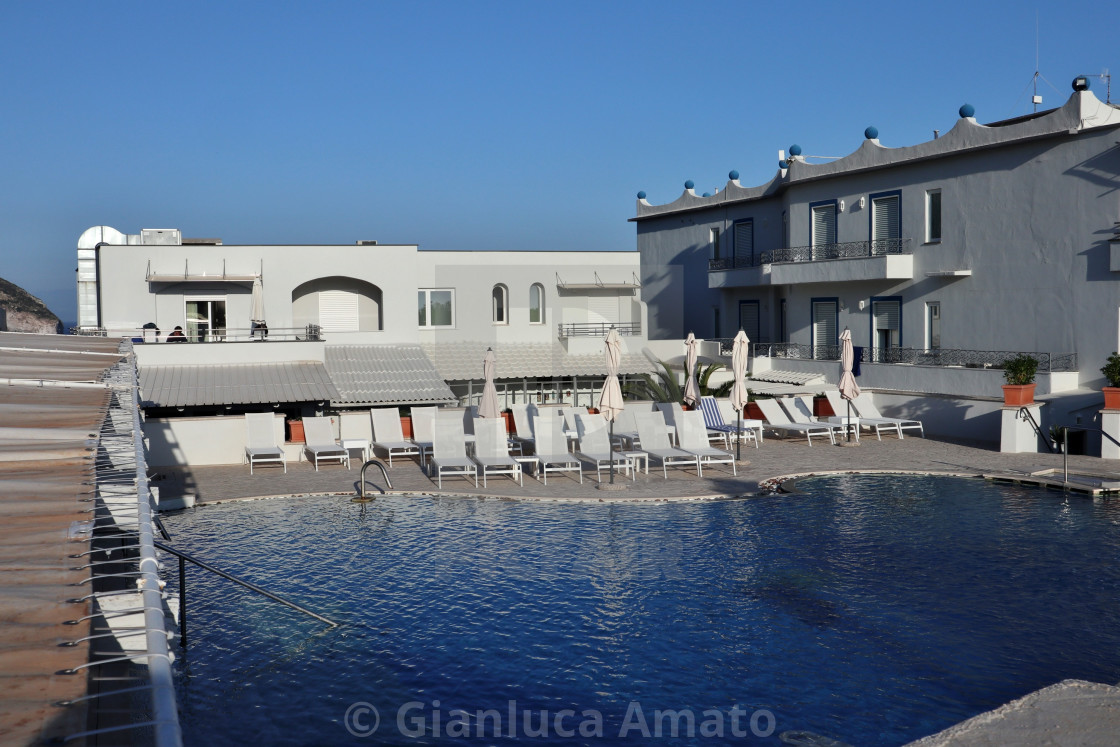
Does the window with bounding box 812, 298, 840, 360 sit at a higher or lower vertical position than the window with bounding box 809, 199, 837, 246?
lower

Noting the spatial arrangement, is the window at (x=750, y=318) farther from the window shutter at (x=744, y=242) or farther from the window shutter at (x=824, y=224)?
the window shutter at (x=824, y=224)

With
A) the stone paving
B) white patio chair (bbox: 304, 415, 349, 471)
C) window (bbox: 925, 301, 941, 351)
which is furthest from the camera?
window (bbox: 925, 301, 941, 351)

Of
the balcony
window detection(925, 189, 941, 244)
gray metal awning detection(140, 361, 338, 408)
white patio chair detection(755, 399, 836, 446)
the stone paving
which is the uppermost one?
window detection(925, 189, 941, 244)

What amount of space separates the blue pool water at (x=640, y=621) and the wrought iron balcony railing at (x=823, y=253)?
48.9ft

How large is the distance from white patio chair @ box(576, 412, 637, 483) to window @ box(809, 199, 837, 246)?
48.9ft

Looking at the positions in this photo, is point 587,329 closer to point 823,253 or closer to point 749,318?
point 749,318

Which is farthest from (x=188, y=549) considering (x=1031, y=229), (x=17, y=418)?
(x=1031, y=229)

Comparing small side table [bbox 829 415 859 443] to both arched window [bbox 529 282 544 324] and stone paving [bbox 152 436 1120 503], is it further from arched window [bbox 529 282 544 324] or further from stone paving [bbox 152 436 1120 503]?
arched window [bbox 529 282 544 324]

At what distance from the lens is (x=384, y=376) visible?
28.5m

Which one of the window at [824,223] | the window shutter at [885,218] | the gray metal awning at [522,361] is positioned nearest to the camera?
the window shutter at [885,218]

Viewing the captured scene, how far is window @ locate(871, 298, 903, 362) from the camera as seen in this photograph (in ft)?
98.0

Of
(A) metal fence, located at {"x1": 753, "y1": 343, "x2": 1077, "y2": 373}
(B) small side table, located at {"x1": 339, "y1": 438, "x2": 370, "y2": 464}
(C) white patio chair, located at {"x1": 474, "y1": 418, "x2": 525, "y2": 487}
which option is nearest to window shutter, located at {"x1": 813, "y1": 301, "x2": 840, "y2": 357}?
(A) metal fence, located at {"x1": 753, "y1": 343, "x2": 1077, "y2": 373}

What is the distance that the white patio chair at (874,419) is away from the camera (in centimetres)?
2441

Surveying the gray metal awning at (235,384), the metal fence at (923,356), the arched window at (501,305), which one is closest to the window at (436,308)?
the arched window at (501,305)
